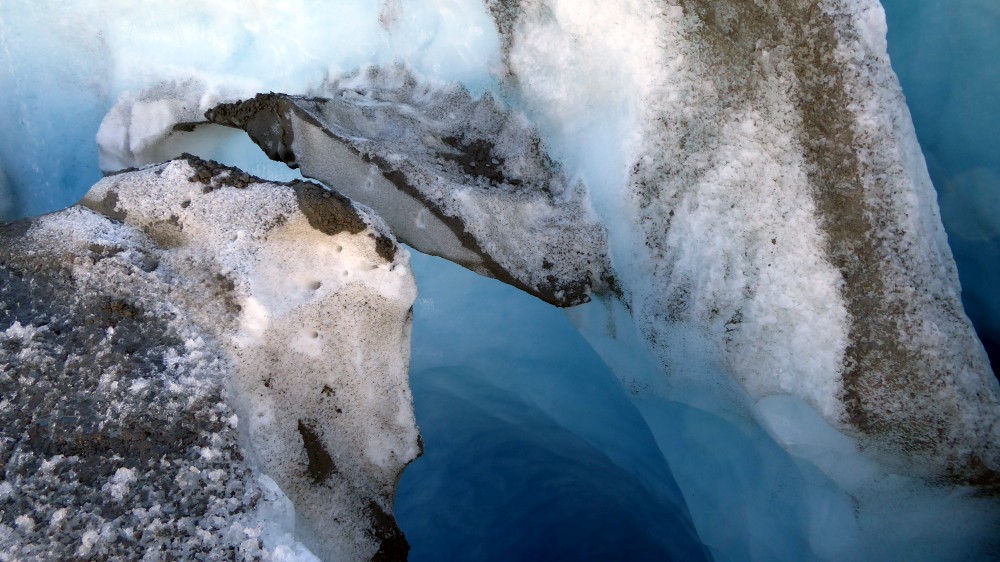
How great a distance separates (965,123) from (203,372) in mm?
1340

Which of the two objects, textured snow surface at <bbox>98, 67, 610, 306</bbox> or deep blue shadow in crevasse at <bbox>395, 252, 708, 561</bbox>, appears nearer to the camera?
textured snow surface at <bbox>98, 67, 610, 306</bbox>

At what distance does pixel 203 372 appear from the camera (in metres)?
0.94

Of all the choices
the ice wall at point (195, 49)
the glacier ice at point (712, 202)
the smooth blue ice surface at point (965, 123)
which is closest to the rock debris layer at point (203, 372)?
the glacier ice at point (712, 202)

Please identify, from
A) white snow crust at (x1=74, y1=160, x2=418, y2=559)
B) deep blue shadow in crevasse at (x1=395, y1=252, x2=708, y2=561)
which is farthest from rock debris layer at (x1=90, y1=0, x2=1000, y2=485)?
deep blue shadow in crevasse at (x1=395, y1=252, x2=708, y2=561)

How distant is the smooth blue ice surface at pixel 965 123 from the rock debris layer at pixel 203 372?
3.30 ft

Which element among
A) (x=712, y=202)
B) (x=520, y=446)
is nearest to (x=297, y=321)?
(x=712, y=202)

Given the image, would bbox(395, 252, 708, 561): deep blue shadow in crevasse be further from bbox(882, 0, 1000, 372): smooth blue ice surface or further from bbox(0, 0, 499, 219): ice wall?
bbox(882, 0, 1000, 372): smooth blue ice surface

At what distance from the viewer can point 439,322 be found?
1.71 metres

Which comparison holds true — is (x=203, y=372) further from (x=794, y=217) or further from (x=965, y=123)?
(x=965, y=123)

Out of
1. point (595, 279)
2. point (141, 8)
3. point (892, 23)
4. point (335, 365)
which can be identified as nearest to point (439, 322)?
point (595, 279)

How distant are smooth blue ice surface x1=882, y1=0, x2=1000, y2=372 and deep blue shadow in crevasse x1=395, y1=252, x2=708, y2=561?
74cm

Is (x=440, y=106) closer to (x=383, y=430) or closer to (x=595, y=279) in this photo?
(x=595, y=279)

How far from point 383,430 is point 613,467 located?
895 millimetres

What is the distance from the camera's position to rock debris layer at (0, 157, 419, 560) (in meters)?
0.81
